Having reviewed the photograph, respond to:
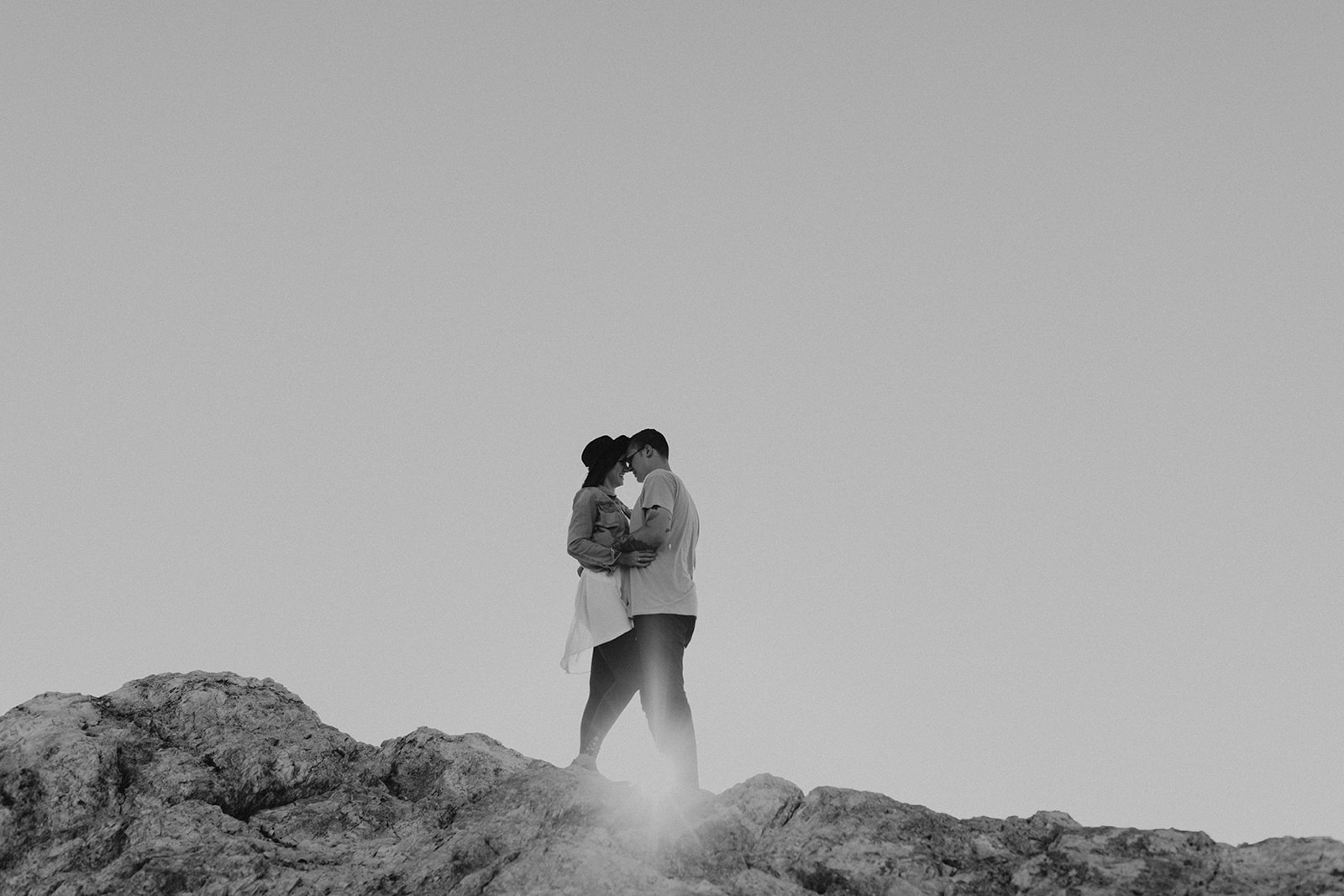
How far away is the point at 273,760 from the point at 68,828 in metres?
1.03

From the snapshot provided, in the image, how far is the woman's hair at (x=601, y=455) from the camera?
31.7ft

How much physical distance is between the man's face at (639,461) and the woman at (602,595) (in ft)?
0.39

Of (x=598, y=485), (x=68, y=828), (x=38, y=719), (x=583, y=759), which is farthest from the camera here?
(x=598, y=485)

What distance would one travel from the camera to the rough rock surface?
4727 mm

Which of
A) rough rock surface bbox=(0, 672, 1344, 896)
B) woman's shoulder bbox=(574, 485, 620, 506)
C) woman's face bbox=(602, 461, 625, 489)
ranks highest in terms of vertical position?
woman's face bbox=(602, 461, 625, 489)

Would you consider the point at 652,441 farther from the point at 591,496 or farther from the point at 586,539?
the point at 586,539

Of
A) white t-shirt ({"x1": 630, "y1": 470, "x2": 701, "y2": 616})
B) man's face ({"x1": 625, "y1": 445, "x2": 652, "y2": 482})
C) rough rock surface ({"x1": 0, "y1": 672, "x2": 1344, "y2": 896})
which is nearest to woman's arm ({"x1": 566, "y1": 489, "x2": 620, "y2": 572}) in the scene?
white t-shirt ({"x1": 630, "y1": 470, "x2": 701, "y2": 616})

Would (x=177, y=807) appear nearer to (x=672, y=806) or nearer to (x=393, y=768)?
(x=393, y=768)

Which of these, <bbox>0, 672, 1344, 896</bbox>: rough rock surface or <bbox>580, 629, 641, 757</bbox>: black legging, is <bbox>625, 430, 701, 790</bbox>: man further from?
<bbox>0, 672, 1344, 896</bbox>: rough rock surface

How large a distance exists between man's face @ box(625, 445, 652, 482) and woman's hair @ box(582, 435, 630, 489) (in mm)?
113

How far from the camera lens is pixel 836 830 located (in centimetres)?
518

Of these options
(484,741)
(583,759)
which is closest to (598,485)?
(583,759)

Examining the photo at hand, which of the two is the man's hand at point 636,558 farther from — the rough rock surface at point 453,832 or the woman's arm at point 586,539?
the rough rock surface at point 453,832

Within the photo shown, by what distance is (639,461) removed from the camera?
9516mm
